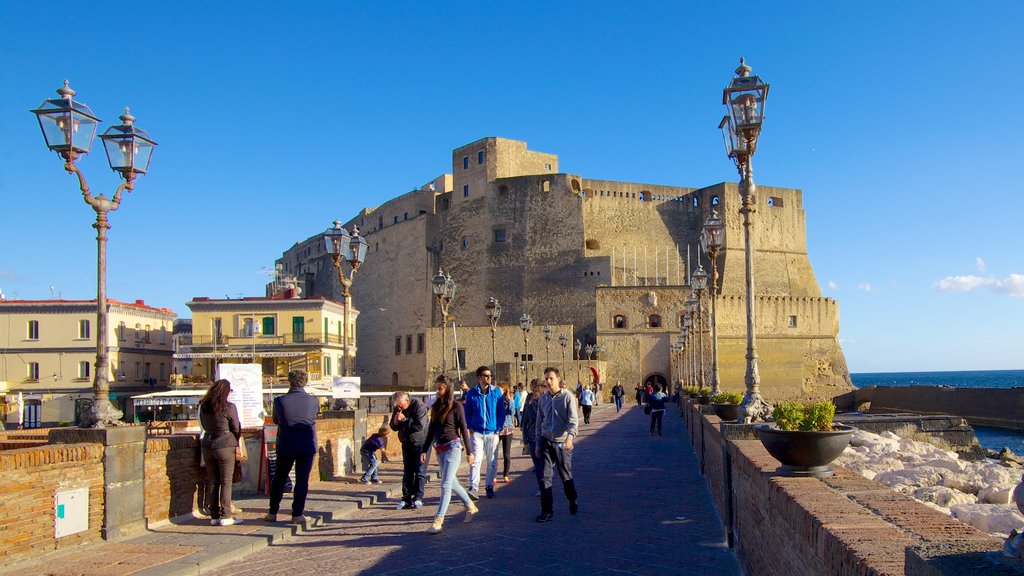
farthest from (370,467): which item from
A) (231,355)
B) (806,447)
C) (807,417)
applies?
(231,355)

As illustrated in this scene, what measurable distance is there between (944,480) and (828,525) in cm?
998

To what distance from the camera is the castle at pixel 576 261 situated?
53219 mm

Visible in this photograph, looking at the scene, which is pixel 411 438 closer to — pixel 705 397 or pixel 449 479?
pixel 449 479

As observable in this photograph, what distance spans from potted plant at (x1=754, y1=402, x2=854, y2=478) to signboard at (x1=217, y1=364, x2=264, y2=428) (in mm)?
7586

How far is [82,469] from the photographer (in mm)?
6988

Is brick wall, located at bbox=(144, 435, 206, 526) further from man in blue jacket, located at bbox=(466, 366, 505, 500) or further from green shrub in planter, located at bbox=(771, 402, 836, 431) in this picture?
green shrub in planter, located at bbox=(771, 402, 836, 431)

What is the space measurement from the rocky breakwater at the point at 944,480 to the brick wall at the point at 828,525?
7.41 ft

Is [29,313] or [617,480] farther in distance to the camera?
[29,313]

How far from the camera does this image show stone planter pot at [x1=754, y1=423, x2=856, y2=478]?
4.63m

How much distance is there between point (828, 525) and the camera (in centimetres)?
319

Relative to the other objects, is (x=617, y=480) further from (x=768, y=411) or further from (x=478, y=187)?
(x=478, y=187)

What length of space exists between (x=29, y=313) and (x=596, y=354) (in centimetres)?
3152

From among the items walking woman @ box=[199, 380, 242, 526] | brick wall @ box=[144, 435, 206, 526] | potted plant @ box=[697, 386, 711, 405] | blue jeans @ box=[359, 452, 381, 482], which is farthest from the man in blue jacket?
potted plant @ box=[697, 386, 711, 405]

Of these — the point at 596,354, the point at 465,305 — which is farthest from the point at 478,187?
the point at 596,354
